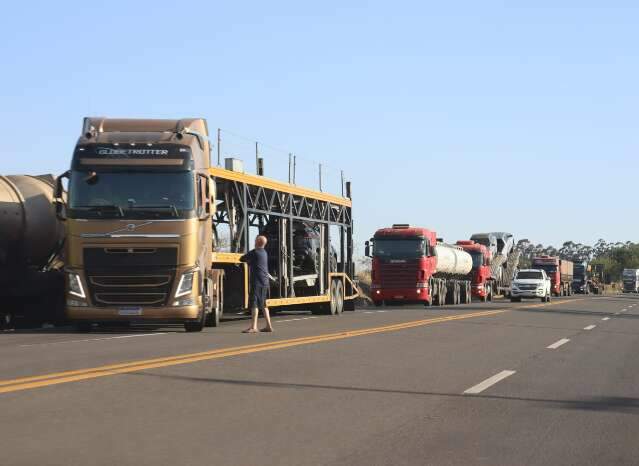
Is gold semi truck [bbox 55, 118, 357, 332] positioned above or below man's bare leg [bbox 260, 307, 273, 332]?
above

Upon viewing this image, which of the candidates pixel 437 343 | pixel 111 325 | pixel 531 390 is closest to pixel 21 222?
pixel 111 325

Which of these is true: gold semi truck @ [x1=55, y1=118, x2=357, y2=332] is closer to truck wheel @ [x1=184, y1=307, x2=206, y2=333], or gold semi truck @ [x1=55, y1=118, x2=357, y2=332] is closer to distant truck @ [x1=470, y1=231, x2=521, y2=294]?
truck wheel @ [x1=184, y1=307, x2=206, y2=333]

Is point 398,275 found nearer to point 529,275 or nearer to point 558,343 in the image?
point 529,275

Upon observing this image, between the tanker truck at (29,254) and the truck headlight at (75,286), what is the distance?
321cm

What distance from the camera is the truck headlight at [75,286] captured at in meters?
19.2

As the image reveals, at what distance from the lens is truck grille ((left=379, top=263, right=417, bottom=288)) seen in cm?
4522

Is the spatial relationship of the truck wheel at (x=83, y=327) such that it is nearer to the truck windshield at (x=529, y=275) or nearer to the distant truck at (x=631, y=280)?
the truck windshield at (x=529, y=275)

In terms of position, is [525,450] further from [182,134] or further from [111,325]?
[111,325]

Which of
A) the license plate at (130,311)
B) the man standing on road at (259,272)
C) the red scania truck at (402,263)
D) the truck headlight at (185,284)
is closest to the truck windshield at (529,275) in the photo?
the red scania truck at (402,263)

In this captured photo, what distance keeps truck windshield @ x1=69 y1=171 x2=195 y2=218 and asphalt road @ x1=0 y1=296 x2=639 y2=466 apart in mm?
2809

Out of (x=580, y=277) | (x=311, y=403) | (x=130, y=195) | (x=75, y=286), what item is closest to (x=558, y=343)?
(x=130, y=195)

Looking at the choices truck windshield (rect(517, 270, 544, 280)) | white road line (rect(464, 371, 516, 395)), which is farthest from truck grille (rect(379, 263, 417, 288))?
white road line (rect(464, 371, 516, 395))

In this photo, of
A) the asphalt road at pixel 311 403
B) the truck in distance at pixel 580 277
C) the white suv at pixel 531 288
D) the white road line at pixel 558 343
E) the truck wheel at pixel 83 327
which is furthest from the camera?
the truck in distance at pixel 580 277

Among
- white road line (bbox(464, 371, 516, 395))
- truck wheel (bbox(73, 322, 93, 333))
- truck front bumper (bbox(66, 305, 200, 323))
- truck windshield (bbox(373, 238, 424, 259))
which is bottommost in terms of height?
white road line (bbox(464, 371, 516, 395))
